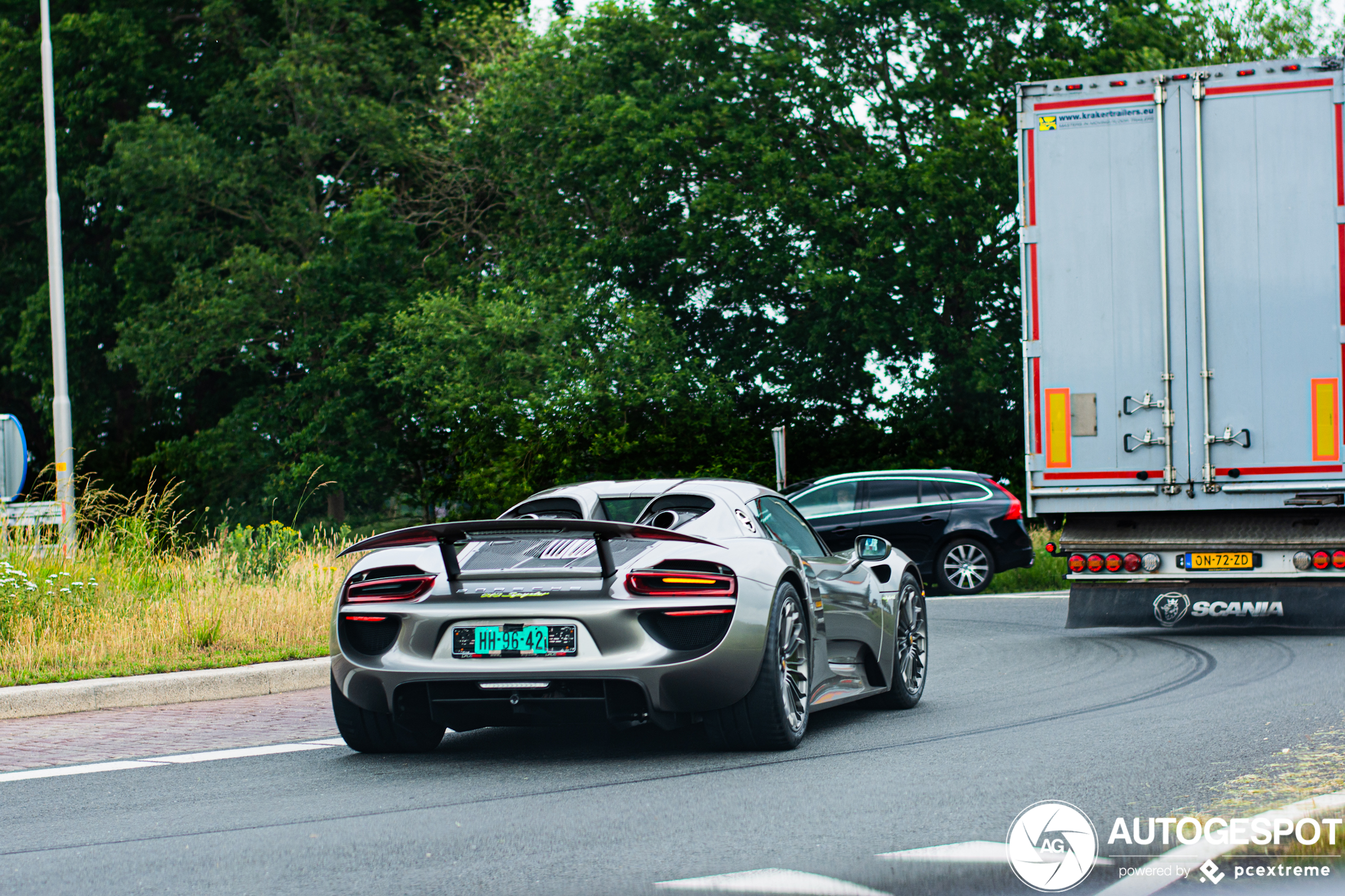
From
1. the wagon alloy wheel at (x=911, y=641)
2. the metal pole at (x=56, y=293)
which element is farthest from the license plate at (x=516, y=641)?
the metal pole at (x=56, y=293)

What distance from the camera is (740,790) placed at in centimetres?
659

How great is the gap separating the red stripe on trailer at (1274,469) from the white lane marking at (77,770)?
27.4 ft

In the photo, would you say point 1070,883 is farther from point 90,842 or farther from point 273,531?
point 273,531

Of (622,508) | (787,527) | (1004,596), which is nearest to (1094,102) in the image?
(787,527)

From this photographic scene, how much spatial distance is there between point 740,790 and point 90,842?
246 cm

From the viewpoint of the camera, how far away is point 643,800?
254 inches

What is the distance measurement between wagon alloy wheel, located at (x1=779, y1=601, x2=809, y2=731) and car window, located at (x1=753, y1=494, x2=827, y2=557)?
0.48 m

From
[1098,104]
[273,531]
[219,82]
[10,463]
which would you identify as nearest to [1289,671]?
[1098,104]

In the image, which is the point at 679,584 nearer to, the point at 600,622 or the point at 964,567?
the point at 600,622

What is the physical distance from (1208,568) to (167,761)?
8281 mm

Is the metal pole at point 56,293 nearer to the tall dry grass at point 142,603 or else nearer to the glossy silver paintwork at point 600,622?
the tall dry grass at point 142,603

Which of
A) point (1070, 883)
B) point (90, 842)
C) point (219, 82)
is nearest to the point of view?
point (1070, 883)

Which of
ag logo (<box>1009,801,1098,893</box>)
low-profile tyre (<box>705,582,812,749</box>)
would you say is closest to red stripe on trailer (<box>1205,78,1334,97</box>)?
low-profile tyre (<box>705,582,812,749</box>)

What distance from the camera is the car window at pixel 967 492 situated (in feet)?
69.2
